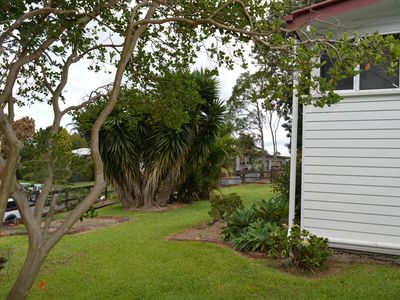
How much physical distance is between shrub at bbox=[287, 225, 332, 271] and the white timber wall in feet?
1.73

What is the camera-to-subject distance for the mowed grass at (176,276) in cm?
543

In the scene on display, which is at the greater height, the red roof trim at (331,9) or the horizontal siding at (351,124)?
the red roof trim at (331,9)

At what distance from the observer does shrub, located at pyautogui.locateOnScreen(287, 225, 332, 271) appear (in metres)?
6.27

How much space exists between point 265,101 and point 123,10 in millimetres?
2263

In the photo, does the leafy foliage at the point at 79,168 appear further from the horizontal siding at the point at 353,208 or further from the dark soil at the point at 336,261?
the horizontal siding at the point at 353,208

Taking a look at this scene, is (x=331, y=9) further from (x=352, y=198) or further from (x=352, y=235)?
(x=352, y=235)

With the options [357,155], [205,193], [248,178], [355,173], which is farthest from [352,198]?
[248,178]

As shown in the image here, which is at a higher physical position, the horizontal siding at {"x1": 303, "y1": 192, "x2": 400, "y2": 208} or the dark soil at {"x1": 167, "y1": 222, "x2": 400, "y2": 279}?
the horizontal siding at {"x1": 303, "y1": 192, "x2": 400, "y2": 208}

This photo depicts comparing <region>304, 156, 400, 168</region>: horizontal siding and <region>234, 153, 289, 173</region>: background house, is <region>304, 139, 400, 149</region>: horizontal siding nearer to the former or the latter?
<region>304, 156, 400, 168</region>: horizontal siding

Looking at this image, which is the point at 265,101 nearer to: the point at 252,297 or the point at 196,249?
the point at 252,297

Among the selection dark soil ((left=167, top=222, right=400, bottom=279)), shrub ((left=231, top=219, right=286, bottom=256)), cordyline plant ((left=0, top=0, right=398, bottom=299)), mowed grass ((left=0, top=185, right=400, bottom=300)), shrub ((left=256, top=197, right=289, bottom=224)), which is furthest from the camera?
shrub ((left=256, top=197, right=289, bottom=224))

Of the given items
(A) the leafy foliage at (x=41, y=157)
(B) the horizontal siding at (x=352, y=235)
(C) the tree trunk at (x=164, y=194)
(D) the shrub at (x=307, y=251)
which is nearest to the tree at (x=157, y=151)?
(C) the tree trunk at (x=164, y=194)

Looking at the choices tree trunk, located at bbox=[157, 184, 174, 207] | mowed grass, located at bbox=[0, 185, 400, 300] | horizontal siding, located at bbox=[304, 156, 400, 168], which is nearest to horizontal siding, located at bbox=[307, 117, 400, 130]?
horizontal siding, located at bbox=[304, 156, 400, 168]

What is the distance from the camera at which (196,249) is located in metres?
7.70
